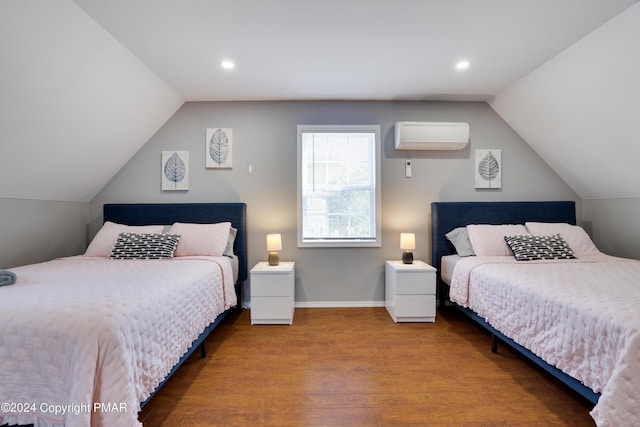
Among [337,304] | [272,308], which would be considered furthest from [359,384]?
[337,304]

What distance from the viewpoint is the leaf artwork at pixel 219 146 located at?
3139 mm

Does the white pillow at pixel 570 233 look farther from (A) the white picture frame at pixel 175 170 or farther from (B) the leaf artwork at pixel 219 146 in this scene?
(A) the white picture frame at pixel 175 170

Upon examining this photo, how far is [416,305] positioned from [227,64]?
2857 millimetres

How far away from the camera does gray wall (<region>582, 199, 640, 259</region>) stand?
107 inches

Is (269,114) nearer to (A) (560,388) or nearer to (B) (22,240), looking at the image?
(B) (22,240)

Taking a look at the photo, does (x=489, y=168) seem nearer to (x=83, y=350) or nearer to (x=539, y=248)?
(x=539, y=248)

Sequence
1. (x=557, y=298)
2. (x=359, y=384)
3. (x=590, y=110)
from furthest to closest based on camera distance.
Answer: (x=590, y=110), (x=359, y=384), (x=557, y=298)

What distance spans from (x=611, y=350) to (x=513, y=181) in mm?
2501

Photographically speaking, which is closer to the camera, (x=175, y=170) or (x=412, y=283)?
(x=412, y=283)

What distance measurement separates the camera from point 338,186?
10.6ft

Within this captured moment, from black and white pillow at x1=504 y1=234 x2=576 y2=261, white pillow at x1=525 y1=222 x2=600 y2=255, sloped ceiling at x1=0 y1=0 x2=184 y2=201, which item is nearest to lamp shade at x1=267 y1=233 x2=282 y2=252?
sloped ceiling at x1=0 y1=0 x2=184 y2=201

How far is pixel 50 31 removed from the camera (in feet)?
5.53

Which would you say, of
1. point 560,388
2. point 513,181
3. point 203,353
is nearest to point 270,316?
point 203,353

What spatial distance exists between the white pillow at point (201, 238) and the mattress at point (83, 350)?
1143mm
